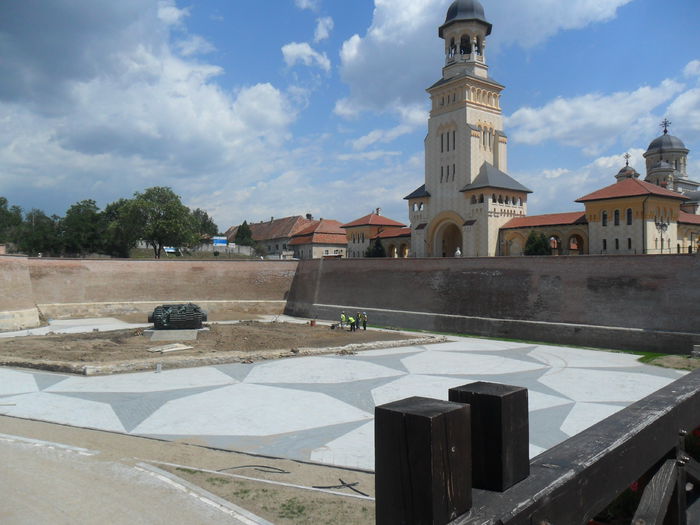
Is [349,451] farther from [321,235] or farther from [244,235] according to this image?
[244,235]

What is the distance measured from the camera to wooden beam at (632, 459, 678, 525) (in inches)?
69.7

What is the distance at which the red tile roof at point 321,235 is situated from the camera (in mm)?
61250

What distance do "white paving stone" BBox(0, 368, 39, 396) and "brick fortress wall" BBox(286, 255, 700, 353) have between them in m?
19.7

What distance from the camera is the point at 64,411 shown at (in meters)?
11.5

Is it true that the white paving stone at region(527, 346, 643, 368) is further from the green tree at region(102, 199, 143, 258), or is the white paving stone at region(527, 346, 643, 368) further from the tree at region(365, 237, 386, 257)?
the green tree at region(102, 199, 143, 258)

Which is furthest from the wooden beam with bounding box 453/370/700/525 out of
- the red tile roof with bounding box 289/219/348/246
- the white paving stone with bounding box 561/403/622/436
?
the red tile roof with bounding box 289/219/348/246

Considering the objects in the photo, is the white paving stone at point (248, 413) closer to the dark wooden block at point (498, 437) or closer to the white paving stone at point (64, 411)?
the white paving stone at point (64, 411)

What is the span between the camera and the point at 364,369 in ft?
56.4

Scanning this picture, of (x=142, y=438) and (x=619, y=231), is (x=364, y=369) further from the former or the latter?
(x=619, y=231)

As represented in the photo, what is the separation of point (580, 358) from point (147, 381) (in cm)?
1506

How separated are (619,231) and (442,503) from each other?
36.2 metres

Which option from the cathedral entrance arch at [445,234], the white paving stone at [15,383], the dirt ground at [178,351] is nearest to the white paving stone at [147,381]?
the white paving stone at [15,383]

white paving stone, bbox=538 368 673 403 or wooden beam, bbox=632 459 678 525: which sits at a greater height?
wooden beam, bbox=632 459 678 525

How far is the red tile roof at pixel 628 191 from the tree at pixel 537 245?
11.2ft
